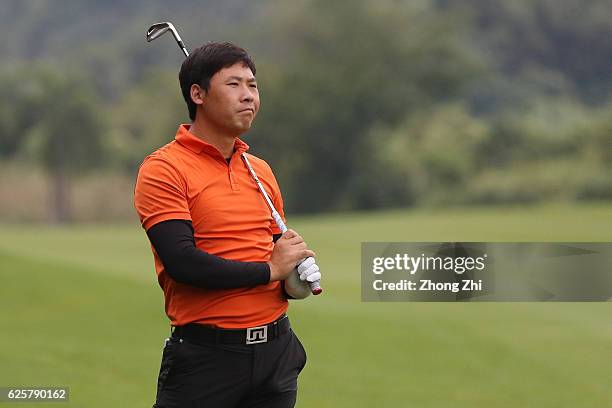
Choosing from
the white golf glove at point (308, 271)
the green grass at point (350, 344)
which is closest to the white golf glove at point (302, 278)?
the white golf glove at point (308, 271)

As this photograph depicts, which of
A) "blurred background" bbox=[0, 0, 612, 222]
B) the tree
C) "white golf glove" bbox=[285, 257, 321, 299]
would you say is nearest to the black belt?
"white golf glove" bbox=[285, 257, 321, 299]

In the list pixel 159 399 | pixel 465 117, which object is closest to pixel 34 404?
pixel 159 399

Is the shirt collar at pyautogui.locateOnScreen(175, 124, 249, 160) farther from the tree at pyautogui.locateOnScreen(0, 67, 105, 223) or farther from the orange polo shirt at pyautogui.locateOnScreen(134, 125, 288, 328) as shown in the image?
the tree at pyautogui.locateOnScreen(0, 67, 105, 223)

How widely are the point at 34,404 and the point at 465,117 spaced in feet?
146

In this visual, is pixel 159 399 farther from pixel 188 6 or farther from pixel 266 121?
pixel 188 6

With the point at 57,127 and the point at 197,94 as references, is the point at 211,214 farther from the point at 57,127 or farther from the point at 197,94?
the point at 57,127

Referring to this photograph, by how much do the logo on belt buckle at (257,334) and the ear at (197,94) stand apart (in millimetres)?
621

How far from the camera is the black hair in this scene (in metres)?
2.83

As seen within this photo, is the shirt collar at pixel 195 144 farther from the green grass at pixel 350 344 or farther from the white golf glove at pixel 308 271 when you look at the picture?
the green grass at pixel 350 344

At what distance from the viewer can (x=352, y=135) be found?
48781mm

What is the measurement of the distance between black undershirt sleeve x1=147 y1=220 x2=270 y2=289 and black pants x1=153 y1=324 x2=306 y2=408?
214 millimetres

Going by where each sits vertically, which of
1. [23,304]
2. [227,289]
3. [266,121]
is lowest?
[227,289]

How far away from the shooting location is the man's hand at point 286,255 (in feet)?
9.18

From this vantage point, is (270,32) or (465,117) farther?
(270,32)
